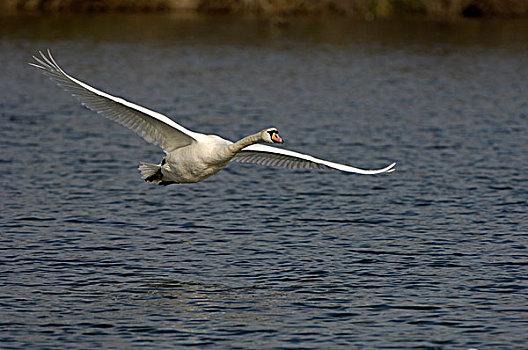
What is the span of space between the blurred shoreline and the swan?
45.7m

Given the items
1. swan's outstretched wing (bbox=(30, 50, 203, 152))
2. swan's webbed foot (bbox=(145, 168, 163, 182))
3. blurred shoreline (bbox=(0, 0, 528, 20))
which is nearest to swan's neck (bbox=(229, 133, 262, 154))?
swan's outstretched wing (bbox=(30, 50, 203, 152))

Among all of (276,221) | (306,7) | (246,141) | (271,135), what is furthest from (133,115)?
(306,7)

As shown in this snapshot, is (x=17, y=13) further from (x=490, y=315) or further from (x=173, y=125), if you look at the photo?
(x=490, y=315)

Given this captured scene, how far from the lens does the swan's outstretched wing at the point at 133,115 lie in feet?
53.0

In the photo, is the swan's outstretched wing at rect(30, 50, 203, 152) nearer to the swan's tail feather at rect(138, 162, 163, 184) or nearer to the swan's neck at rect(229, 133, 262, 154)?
the swan's tail feather at rect(138, 162, 163, 184)

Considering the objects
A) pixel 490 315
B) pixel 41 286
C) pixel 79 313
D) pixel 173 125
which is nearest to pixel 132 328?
pixel 79 313

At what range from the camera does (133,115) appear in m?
17.0

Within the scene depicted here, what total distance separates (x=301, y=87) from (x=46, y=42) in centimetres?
1771

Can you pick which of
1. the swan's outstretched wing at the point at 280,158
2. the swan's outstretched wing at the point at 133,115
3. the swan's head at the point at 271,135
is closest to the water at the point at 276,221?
the swan's outstretched wing at the point at 280,158

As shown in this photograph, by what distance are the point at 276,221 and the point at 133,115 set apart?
4690mm

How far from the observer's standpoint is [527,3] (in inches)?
2472

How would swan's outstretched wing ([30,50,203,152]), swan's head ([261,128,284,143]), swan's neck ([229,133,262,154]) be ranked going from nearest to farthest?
swan's head ([261,128,284,143]) → swan's neck ([229,133,262,154]) → swan's outstretched wing ([30,50,203,152])

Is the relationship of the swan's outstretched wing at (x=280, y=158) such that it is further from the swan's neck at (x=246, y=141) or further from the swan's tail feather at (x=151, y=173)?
the swan's tail feather at (x=151, y=173)

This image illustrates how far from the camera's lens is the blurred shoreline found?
6259cm
